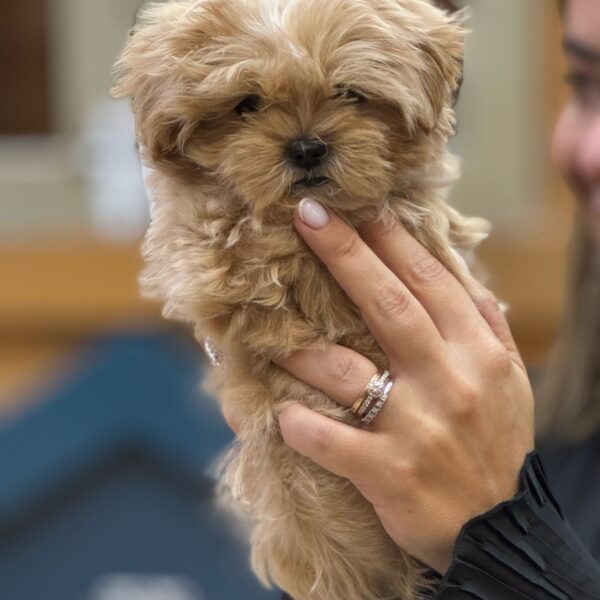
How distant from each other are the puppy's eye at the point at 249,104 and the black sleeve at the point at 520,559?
0.42m

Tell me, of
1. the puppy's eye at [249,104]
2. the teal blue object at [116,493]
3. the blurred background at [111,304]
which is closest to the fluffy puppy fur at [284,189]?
the puppy's eye at [249,104]

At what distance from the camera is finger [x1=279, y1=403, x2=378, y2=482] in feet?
2.84

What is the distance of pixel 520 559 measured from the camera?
929mm

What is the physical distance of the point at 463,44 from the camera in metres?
0.88

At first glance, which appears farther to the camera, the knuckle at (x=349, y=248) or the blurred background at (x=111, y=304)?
the blurred background at (x=111, y=304)

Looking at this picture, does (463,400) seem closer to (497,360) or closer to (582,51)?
(497,360)

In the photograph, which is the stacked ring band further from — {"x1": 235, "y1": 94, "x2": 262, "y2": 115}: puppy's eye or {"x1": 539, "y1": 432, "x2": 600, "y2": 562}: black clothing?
{"x1": 539, "y1": 432, "x2": 600, "y2": 562}: black clothing

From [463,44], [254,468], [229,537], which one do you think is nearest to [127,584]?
[229,537]

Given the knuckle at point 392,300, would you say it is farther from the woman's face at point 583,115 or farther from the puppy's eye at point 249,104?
the woman's face at point 583,115

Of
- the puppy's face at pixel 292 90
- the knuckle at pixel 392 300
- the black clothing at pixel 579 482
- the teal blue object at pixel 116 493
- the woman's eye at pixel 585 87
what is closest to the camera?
the puppy's face at pixel 292 90

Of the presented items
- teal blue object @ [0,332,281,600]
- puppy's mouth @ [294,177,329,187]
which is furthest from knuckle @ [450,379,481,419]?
teal blue object @ [0,332,281,600]

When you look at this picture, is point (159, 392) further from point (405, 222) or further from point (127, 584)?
point (405, 222)

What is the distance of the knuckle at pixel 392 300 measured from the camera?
90 centimetres

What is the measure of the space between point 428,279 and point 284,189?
0.18 meters
